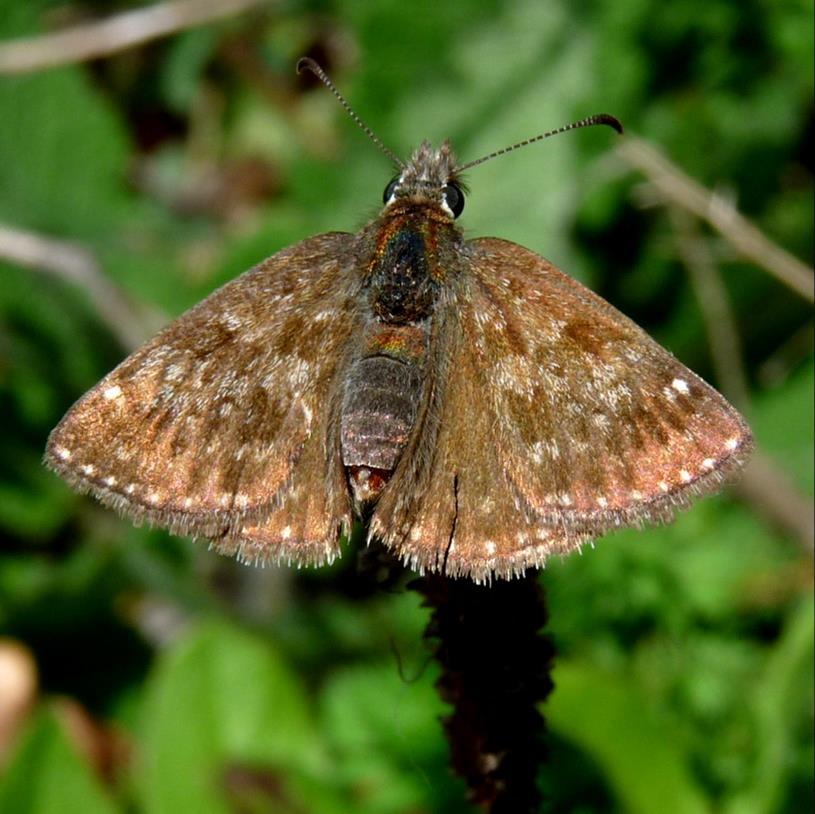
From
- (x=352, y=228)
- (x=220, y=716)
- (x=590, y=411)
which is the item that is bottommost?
(x=590, y=411)

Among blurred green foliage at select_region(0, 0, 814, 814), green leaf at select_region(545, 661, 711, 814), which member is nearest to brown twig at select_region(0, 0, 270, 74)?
blurred green foliage at select_region(0, 0, 814, 814)

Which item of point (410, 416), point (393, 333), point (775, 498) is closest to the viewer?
point (410, 416)

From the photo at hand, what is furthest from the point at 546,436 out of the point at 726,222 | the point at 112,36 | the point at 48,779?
the point at 112,36

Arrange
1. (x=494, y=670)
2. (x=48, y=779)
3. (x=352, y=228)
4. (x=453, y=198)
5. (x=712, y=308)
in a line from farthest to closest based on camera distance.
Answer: (x=352, y=228)
(x=712, y=308)
(x=48, y=779)
(x=453, y=198)
(x=494, y=670)

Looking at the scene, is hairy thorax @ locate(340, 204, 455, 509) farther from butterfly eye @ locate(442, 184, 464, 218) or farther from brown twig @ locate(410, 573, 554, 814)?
brown twig @ locate(410, 573, 554, 814)

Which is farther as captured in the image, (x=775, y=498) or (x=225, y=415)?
(x=775, y=498)

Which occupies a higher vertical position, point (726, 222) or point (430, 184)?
point (726, 222)

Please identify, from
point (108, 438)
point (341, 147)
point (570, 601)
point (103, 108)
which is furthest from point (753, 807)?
point (103, 108)

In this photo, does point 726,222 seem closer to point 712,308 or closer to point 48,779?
point 712,308
